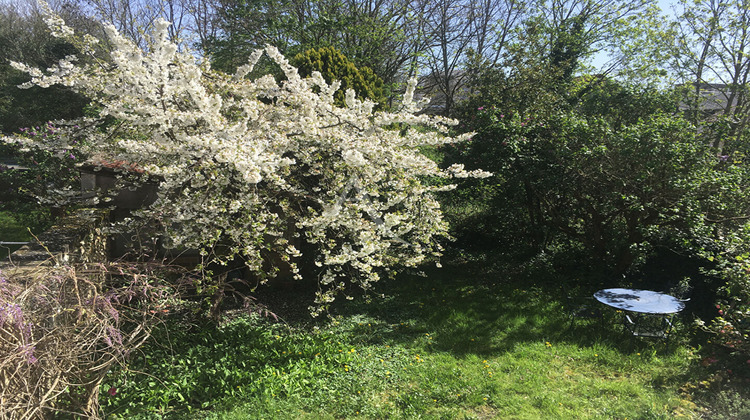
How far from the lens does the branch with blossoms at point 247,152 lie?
11.6ft

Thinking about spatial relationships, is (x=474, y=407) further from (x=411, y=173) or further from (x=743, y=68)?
(x=743, y=68)

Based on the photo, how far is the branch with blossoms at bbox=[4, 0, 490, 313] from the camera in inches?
139

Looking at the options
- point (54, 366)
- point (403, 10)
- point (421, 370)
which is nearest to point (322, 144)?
point (421, 370)

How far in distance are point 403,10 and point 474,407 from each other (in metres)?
11.9

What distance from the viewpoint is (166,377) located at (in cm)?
362

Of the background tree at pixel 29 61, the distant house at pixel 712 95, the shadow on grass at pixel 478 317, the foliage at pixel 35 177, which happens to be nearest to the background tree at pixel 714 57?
the distant house at pixel 712 95

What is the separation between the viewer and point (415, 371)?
13.6 ft

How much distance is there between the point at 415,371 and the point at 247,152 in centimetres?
259

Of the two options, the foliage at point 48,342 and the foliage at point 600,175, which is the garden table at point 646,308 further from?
the foliage at point 48,342

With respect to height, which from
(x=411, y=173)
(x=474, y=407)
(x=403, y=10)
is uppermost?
(x=403, y=10)

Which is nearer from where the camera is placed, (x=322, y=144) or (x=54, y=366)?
(x=54, y=366)

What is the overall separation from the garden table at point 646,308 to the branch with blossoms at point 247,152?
7.82ft

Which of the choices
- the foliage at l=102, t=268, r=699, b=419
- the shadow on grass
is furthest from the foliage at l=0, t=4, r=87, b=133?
the shadow on grass

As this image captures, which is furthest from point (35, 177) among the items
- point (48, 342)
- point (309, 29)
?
point (48, 342)
